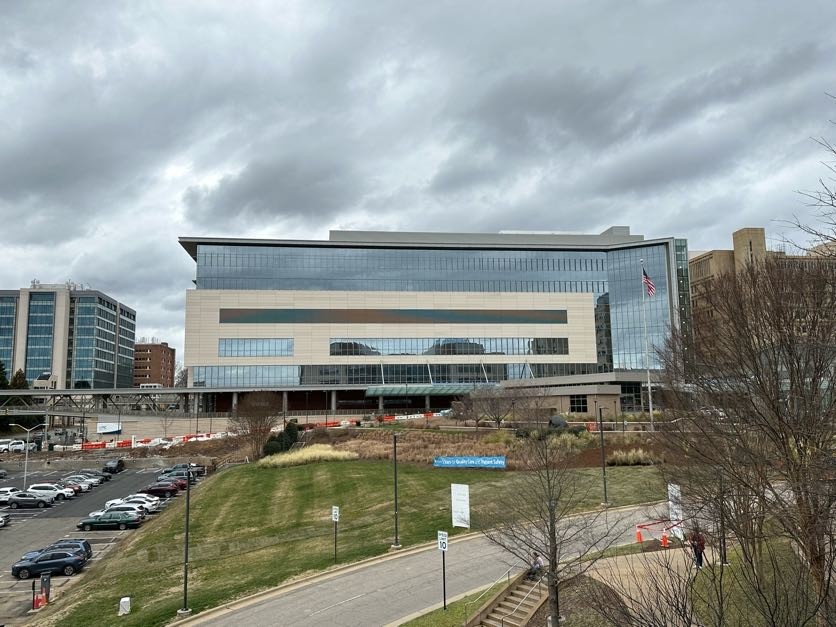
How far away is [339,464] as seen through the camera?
169ft

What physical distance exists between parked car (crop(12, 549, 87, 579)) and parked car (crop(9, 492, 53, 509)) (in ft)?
70.1

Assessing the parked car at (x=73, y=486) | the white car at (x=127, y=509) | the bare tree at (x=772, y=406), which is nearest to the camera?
the bare tree at (x=772, y=406)

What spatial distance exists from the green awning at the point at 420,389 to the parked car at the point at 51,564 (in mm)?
65234

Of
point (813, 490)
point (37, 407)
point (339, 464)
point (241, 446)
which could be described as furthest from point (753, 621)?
point (37, 407)

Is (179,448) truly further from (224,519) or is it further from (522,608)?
(522,608)

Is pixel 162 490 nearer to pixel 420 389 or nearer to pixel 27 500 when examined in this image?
pixel 27 500

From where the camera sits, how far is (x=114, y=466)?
68062 millimetres

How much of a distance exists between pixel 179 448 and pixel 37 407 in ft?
130

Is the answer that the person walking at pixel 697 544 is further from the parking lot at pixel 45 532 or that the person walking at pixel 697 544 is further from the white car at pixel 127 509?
the white car at pixel 127 509

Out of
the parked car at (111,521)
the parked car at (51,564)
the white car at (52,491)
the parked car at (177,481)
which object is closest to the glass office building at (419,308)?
the parked car at (177,481)

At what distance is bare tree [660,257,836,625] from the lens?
1298cm

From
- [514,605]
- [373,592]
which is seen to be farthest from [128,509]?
[514,605]

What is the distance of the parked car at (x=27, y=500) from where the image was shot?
49.6 m

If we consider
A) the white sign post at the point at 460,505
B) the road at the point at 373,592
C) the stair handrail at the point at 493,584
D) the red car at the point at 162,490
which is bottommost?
the red car at the point at 162,490
